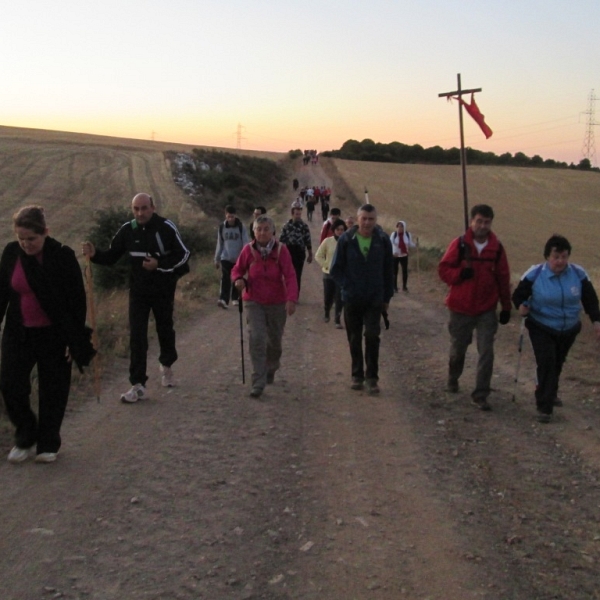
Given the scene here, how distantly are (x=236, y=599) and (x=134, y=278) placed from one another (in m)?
4.27

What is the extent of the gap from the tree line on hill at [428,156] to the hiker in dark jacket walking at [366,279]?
9871 cm

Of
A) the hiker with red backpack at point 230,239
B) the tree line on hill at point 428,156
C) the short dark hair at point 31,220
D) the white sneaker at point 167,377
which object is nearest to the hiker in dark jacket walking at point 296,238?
the hiker with red backpack at point 230,239

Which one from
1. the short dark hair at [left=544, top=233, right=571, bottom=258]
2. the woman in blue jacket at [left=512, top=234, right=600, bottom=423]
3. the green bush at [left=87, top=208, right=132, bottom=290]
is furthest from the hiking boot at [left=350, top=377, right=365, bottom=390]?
the green bush at [left=87, top=208, right=132, bottom=290]

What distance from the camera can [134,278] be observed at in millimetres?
7547

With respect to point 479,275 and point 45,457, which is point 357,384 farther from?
point 45,457

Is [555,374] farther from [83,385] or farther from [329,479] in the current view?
[83,385]

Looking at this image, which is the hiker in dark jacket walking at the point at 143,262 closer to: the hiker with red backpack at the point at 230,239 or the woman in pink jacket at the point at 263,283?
the woman in pink jacket at the point at 263,283

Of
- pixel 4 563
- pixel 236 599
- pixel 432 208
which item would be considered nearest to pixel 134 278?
pixel 4 563

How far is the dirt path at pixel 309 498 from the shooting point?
13.4ft

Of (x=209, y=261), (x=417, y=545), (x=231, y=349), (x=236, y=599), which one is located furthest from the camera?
(x=209, y=261)

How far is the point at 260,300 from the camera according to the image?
7.95m

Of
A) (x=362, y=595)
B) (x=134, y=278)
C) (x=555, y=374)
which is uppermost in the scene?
(x=134, y=278)

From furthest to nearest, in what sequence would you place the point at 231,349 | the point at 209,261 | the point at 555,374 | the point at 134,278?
the point at 209,261
the point at 231,349
the point at 134,278
the point at 555,374

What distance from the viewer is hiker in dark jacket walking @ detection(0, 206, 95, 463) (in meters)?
5.59
